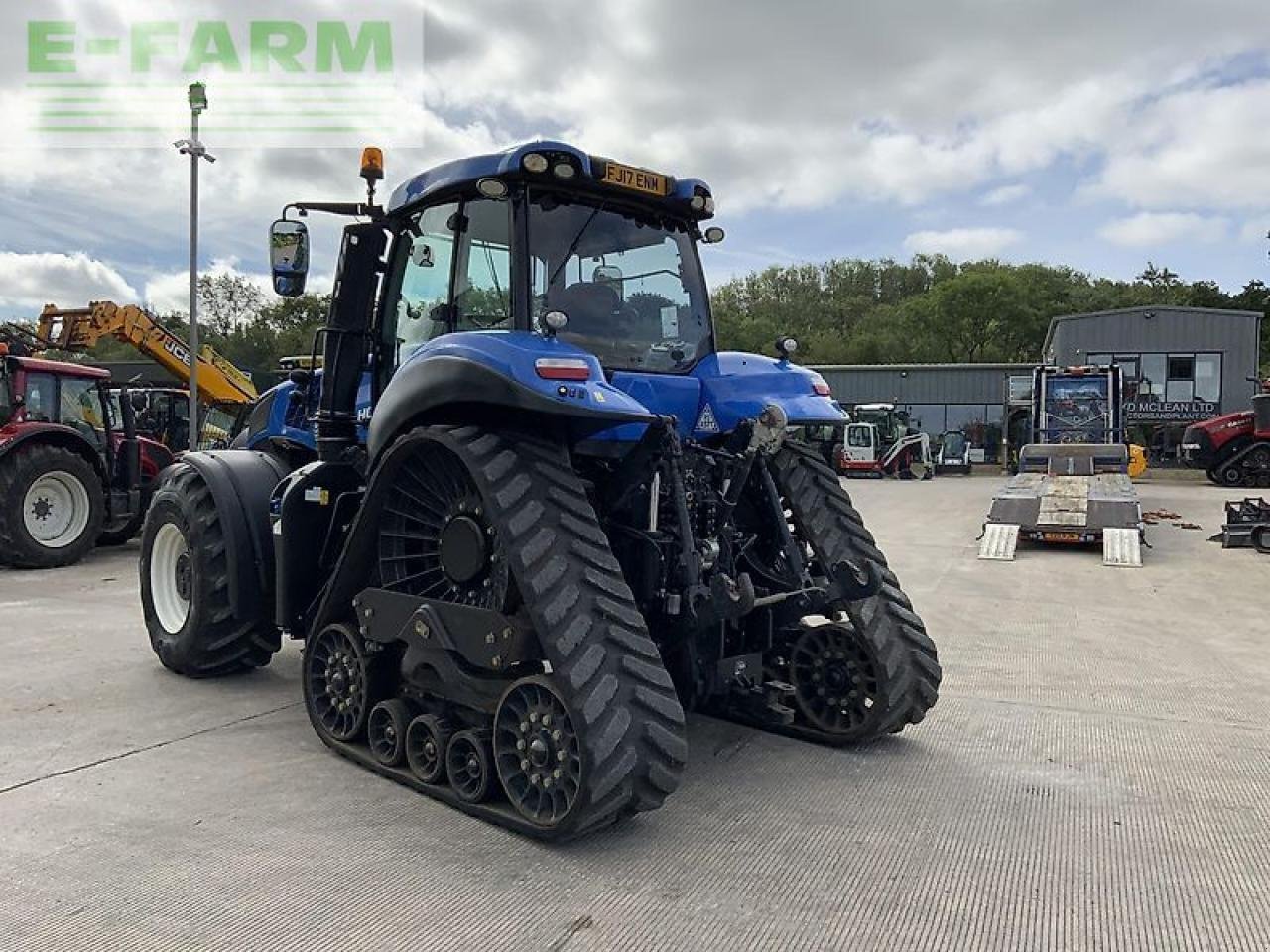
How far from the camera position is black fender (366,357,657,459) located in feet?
11.4

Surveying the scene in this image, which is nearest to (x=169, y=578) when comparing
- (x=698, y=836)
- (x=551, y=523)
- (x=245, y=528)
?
(x=245, y=528)

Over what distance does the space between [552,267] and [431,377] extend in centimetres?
76

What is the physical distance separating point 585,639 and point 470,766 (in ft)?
2.60

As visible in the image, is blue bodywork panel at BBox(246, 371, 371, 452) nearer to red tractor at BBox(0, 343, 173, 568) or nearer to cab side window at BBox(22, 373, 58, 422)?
red tractor at BBox(0, 343, 173, 568)

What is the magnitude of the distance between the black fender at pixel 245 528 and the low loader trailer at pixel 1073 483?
8831 mm

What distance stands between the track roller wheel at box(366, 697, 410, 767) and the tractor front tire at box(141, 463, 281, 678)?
5.36 ft

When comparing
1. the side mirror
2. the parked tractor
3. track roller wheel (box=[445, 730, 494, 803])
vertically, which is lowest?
track roller wheel (box=[445, 730, 494, 803])

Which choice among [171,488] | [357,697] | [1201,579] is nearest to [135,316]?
[171,488]

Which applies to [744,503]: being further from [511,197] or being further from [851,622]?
[511,197]

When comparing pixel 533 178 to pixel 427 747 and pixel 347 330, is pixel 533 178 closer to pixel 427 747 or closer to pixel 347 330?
pixel 347 330

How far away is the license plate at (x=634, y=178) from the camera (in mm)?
4176

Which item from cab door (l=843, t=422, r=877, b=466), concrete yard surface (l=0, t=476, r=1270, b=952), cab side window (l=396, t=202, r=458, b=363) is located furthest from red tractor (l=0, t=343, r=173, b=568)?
cab door (l=843, t=422, r=877, b=466)

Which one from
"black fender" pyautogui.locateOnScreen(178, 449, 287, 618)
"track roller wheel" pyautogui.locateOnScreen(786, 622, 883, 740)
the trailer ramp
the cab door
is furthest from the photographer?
the cab door

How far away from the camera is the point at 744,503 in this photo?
476 cm
